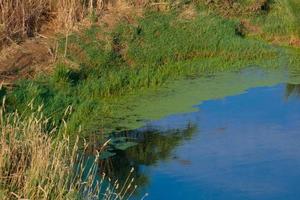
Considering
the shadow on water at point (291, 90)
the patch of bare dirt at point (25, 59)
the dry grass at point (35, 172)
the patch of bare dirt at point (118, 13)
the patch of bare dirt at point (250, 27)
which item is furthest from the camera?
the patch of bare dirt at point (250, 27)

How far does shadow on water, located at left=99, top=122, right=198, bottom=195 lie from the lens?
22.1 ft

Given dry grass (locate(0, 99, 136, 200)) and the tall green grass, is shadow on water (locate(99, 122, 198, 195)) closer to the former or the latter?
the tall green grass

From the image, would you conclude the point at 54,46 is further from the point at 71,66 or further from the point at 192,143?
the point at 192,143

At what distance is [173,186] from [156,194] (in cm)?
22

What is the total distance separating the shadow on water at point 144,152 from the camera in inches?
265

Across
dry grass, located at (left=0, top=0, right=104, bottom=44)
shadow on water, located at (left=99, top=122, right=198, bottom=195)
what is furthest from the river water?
dry grass, located at (left=0, top=0, right=104, bottom=44)

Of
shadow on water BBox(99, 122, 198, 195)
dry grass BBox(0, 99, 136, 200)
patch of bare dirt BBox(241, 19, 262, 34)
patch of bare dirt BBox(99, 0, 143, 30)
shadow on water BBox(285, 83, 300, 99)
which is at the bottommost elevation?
shadow on water BBox(99, 122, 198, 195)

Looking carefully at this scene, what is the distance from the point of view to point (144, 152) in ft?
24.1

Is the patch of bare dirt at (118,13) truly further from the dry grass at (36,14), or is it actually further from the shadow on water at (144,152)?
the shadow on water at (144,152)

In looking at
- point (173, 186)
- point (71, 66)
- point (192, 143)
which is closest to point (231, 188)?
point (173, 186)

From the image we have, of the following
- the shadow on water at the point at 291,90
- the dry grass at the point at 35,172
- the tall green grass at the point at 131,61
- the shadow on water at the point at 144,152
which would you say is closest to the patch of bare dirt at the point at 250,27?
the tall green grass at the point at 131,61

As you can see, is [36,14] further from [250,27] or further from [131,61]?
[250,27]

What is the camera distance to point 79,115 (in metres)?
7.91

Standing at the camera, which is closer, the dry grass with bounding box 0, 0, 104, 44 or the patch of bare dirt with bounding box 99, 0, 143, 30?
the dry grass with bounding box 0, 0, 104, 44
